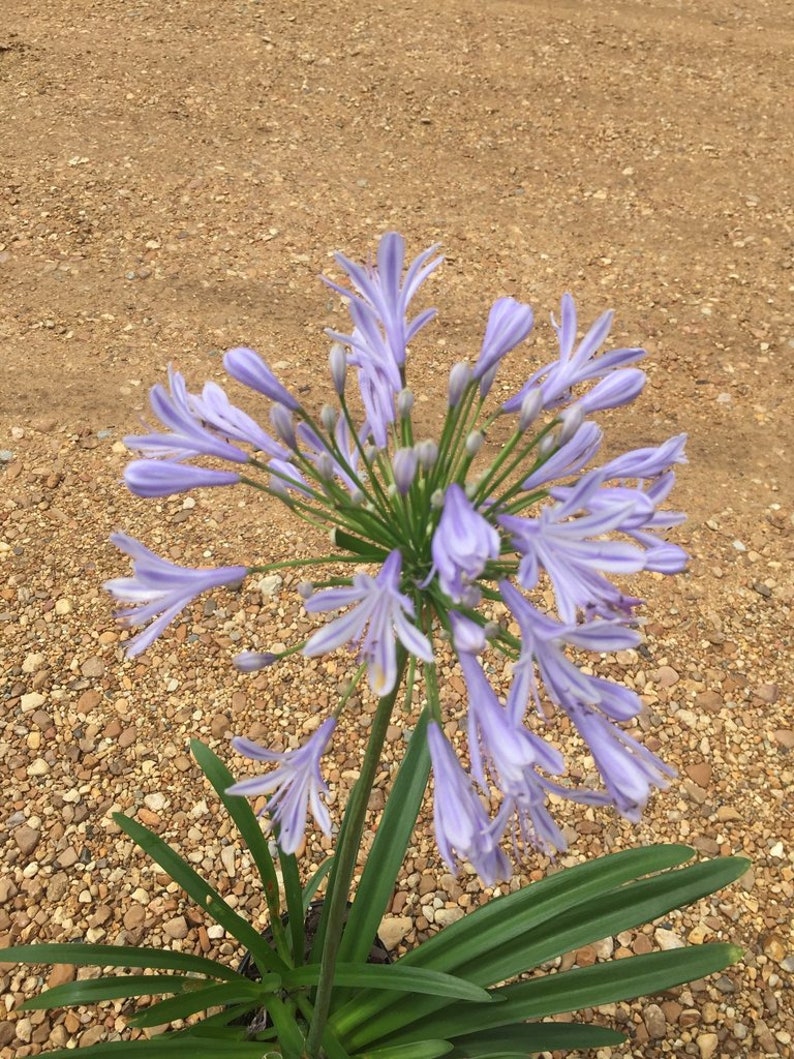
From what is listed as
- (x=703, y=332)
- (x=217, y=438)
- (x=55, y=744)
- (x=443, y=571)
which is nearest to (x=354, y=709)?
(x=55, y=744)

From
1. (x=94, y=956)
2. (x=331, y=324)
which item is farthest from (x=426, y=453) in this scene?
(x=331, y=324)

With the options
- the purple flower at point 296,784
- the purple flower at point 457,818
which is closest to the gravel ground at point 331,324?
the purple flower at point 296,784

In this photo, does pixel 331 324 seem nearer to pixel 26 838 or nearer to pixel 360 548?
pixel 26 838

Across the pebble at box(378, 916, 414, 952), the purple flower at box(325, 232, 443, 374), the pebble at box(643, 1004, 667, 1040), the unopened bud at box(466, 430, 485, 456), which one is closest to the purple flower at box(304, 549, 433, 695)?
the unopened bud at box(466, 430, 485, 456)

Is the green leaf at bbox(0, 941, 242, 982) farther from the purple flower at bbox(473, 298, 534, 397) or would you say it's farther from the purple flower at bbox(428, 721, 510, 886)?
the purple flower at bbox(473, 298, 534, 397)

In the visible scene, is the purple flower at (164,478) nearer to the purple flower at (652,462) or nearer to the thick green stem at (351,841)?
the thick green stem at (351,841)
